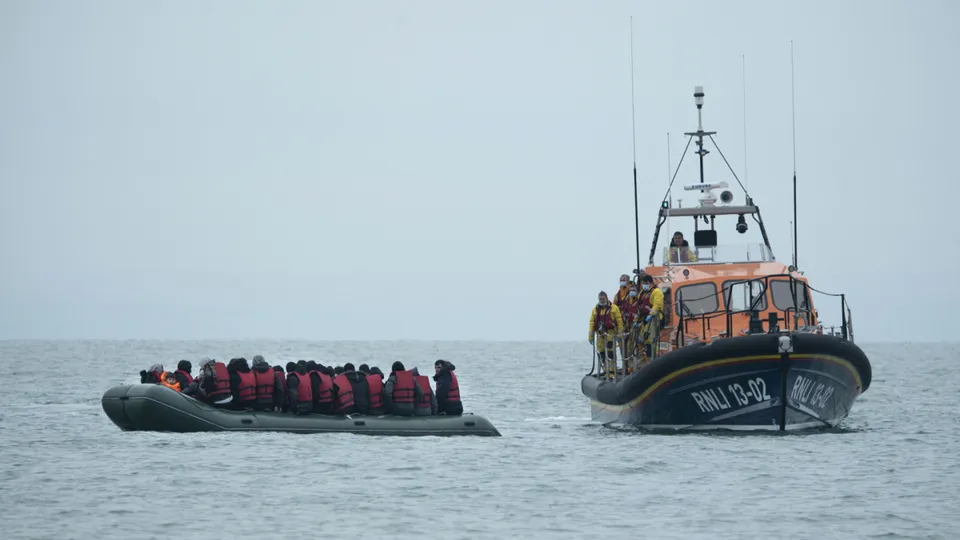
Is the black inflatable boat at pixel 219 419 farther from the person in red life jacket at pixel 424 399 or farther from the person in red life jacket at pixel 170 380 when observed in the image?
the person in red life jacket at pixel 170 380

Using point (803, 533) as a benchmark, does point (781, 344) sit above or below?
above

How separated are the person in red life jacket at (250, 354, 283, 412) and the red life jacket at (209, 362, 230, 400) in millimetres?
487

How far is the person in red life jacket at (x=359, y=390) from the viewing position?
25.2 metres

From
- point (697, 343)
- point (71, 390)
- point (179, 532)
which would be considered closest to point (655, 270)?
point (697, 343)

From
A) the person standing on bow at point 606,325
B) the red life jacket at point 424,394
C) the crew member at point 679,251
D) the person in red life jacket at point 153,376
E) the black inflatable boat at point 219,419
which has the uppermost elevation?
the crew member at point 679,251

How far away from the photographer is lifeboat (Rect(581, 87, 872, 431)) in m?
23.0

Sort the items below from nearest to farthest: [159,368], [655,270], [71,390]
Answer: [159,368] → [655,270] → [71,390]

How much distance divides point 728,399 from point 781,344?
1544 mm

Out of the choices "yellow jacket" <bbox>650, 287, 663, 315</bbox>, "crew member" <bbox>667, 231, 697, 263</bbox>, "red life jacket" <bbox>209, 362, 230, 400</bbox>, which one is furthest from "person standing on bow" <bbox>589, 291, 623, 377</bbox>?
"red life jacket" <bbox>209, 362, 230, 400</bbox>

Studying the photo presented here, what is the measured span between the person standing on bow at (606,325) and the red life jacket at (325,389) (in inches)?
200

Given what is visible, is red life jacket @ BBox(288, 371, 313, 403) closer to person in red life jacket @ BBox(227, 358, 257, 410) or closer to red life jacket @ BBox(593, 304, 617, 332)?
person in red life jacket @ BBox(227, 358, 257, 410)

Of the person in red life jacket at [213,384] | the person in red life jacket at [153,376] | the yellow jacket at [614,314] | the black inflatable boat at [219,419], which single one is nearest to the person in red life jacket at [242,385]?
the person in red life jacket at [213,384]

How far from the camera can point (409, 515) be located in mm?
17859

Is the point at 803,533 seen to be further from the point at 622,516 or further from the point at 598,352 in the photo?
the point at 598,352
